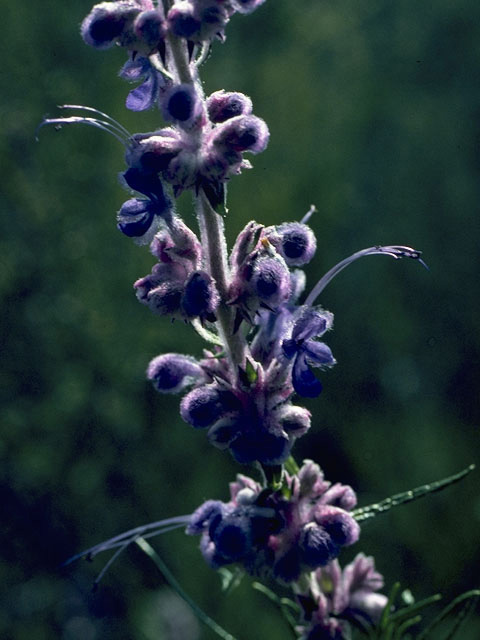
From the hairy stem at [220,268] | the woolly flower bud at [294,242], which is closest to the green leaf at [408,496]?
the hairy stem at [220,268]

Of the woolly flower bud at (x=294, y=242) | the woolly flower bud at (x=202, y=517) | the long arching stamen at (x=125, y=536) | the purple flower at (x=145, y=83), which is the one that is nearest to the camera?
the purple flower at (x=145, y=83)

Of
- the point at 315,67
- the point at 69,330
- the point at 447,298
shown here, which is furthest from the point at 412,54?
the point at 69,330

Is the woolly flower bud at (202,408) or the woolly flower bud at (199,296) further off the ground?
the woolly flower bud at (199,296)

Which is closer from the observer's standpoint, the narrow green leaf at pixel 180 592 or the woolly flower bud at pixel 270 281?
the woolly flower bud at pixel 270 281

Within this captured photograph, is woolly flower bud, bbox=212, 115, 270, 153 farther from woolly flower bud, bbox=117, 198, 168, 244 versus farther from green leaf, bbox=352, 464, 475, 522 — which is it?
green leaf, bbox=352, 464, 475, 522

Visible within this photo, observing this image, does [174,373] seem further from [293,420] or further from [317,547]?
[317,547]

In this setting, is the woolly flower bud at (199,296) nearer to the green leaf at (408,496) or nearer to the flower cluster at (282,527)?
the flower cluster at (282,527)

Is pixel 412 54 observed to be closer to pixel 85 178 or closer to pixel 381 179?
pixel 381 179
